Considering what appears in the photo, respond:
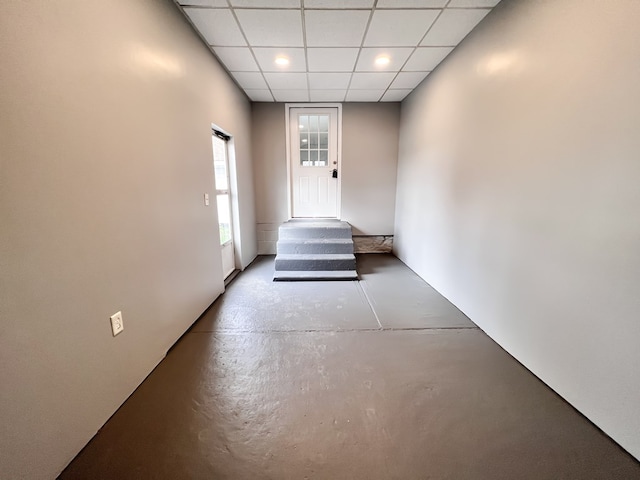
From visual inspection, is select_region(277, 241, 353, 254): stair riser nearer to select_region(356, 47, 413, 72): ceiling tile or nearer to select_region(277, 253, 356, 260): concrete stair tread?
select_region(277, 253, 356, 260): concrete stair tread

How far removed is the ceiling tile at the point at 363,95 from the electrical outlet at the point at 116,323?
155 inches

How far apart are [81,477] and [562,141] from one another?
292cm

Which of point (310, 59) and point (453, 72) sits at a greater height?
point (310, 59)

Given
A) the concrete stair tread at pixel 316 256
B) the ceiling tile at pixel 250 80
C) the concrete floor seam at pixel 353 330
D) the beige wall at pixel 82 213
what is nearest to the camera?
the beige wall at pixel 82 213

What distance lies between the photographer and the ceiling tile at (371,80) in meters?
3.26

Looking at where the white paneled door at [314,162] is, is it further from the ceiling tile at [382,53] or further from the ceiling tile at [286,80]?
the ceiling tile at [382,53]

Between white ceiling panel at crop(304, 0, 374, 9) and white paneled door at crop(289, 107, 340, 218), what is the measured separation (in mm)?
2453

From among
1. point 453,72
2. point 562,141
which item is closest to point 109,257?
point 562,141

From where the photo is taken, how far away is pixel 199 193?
2434 millimetres

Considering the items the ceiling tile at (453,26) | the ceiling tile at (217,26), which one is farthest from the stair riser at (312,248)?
the ceiling tile at (453,26)

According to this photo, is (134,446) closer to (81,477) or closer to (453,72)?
(81,477)

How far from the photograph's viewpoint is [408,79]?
3379 millimetres

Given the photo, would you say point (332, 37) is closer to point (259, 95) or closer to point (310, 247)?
point (259, 95)

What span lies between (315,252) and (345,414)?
2617 mm
